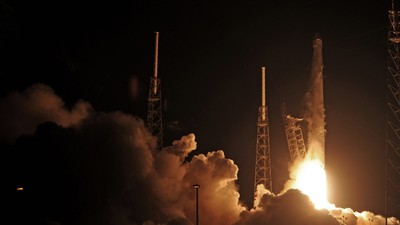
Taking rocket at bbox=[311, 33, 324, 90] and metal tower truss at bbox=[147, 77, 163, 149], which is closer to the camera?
metal tower truss at bbox=[147, 77, 163, 149]

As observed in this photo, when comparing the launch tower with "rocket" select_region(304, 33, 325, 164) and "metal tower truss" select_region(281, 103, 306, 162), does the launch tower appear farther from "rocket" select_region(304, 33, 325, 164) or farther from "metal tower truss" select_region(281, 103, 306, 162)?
"metal tower truss" select_region(281, 103, 306, 162)

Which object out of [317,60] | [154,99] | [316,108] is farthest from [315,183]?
[154,99]

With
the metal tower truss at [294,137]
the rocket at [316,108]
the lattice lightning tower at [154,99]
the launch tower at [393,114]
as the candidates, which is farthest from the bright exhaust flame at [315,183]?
the lattice lightning tower at [154,99]

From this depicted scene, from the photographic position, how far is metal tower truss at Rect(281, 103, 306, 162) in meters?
69.8

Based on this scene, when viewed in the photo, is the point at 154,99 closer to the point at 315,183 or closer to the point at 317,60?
the point at 317,60

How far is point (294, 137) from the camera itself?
70.5 meters

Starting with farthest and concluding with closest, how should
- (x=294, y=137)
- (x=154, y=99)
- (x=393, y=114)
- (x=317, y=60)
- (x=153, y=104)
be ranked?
1. (x=393, y=114)
2. (x=294, y=137)
3. (x=317, y=60)
4. (x=153, y=104)
5. (x=154, y=99)

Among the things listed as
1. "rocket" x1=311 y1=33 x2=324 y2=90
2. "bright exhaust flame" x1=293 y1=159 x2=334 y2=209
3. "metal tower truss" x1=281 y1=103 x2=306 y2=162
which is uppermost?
"rocket" x1=311 y1=33 x2=324 y2=90

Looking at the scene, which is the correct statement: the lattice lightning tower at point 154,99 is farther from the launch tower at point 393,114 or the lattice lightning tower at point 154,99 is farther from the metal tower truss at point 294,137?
the launch tower at point 393,114

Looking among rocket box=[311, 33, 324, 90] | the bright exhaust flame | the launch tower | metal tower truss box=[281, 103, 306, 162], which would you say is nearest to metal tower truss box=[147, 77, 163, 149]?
metal tower truss box=[281, 103, 306, 162]

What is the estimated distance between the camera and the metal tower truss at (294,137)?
69750 millimetres

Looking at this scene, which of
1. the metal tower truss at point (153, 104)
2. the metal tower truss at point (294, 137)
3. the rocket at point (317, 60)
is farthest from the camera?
the metal tower truss at point (294, 137)

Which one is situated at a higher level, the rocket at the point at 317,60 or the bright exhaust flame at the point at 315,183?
the rocket at the point at 317,60

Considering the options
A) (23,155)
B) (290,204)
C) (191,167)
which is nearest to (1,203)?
(23,155)
